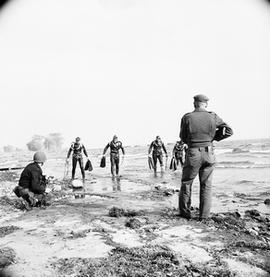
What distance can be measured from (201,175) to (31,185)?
3.76m

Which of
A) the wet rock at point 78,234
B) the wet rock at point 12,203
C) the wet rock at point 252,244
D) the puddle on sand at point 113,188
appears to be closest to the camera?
the wet rock at point 252,244

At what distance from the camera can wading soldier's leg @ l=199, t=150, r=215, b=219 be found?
5438 mm

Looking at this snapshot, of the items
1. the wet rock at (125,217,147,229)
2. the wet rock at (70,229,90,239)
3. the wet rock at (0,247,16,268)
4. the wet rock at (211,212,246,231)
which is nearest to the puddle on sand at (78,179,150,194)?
the wet rock at (125,217,147,229)

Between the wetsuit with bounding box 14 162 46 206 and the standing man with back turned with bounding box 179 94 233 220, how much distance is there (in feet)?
10.8

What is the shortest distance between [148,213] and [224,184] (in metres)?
6.73

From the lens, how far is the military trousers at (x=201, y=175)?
5.42 meters

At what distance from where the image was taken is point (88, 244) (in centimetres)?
406

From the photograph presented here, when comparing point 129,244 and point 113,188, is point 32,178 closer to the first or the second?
point 129,244

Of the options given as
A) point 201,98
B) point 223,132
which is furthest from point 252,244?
point 201,98

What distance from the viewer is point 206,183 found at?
5539mm

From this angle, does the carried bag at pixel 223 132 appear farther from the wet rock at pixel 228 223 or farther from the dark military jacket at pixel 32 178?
the dark military jacket at pixel 32 178

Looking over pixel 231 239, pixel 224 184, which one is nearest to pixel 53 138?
pixel 224 184

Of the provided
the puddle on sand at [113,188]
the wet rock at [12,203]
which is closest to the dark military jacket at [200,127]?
the wet rock at [12,203]

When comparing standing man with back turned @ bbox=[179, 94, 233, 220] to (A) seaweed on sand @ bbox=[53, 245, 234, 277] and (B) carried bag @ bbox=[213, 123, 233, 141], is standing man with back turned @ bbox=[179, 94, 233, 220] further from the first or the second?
(A) seaweed on sand @ bbox=[53, 245, 234, 277]
